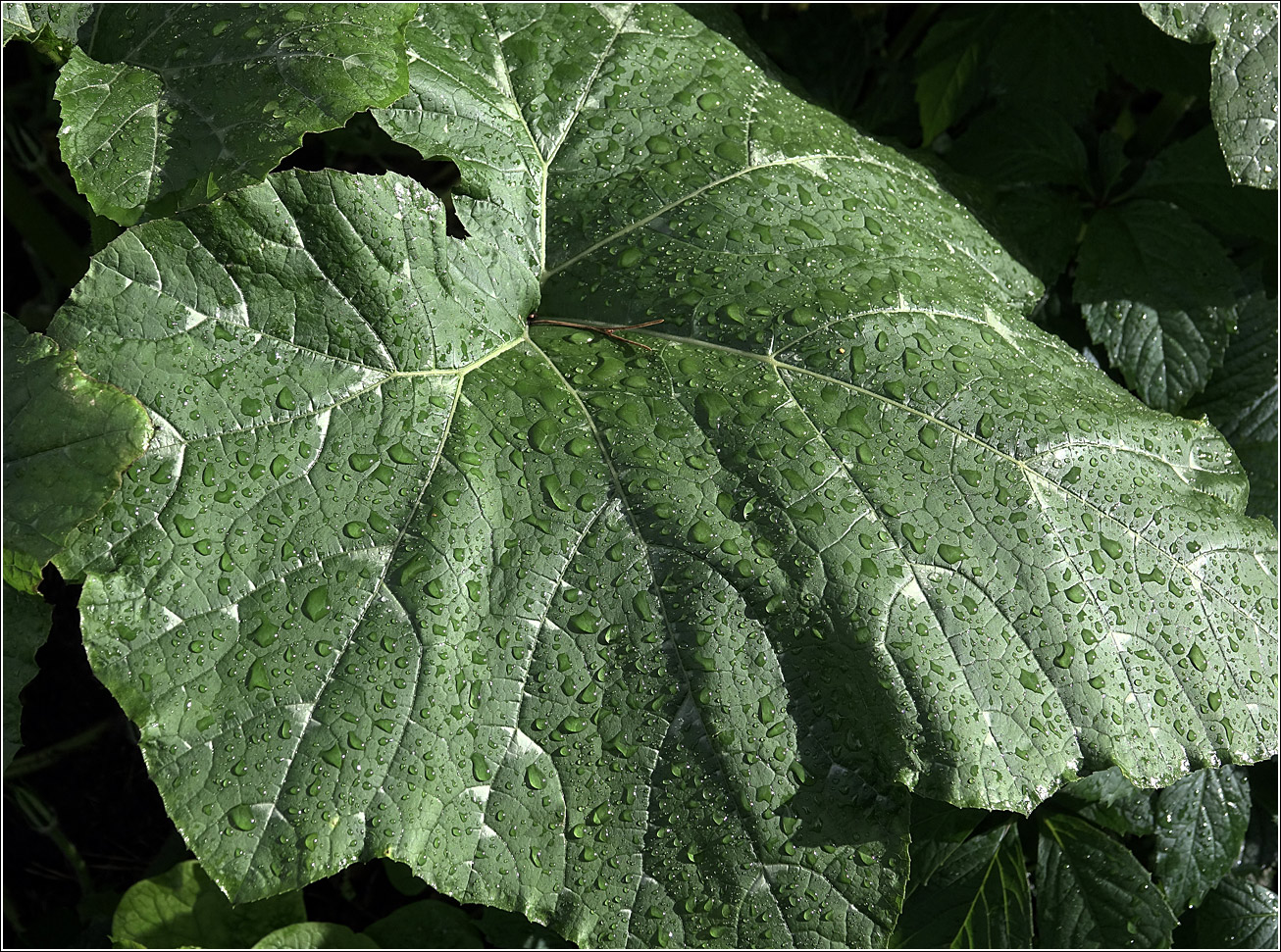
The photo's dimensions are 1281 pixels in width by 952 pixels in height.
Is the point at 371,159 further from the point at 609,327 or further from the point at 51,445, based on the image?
the point at 51,445

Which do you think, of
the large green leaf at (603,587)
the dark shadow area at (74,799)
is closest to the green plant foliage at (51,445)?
the large green leaf at (603,587)

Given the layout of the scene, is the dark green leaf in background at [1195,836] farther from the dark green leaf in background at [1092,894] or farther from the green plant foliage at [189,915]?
the green plant foliage at [189,915]

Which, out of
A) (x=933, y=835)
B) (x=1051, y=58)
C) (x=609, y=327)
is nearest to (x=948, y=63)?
(x=1051, y=58)

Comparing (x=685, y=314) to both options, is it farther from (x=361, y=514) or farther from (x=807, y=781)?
(x=807, y=781)

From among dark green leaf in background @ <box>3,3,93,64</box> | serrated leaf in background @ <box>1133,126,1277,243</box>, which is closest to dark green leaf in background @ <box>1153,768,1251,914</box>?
serrated leaf in background @ <box>1133,126,1277,243</box>

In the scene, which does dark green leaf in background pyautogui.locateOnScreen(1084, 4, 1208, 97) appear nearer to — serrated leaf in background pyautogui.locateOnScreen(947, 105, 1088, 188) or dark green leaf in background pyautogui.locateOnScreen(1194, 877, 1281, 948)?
serrated leaf in background pyautogui.locateOnScreen(947, 105, 1088, 188)

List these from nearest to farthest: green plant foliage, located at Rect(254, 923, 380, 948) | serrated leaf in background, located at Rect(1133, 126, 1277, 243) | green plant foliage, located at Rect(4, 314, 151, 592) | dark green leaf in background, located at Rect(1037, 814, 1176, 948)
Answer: green plant foliage, located at Rect(4, 314, 151, 592) → green plant foliage, located at Rect(254, 923, 380, 948) → dark green leaf in background, located at Rect(1037, 814, 1176, 948) → serrated leaf in background, located at Rect(1133, 126, 1277, 243)
